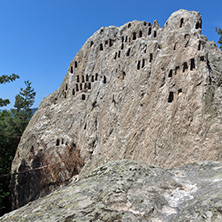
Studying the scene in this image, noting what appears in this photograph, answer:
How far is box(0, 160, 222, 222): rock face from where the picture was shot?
349 cm

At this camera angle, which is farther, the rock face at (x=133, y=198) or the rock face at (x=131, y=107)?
the rock face at (x=131, y=107)

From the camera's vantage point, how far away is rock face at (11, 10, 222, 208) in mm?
11320

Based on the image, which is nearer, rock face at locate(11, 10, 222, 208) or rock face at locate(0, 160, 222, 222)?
rock face at locate(0, 160, 222, 222)

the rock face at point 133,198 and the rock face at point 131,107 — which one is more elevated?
the rock face at point 131,107

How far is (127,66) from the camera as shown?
18.0 m

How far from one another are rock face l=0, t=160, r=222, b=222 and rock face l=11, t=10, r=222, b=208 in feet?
Answer: 19.6

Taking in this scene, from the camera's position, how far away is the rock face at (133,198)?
3.49 meters

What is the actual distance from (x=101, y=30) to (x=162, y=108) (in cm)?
1424

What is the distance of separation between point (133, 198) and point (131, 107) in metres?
11.7

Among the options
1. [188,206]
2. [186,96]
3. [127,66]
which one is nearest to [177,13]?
[127,66]

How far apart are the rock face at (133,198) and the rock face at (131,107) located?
598 cm

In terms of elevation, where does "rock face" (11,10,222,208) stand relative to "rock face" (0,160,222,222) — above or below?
above

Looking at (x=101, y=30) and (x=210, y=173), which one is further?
(x=101, y=30)

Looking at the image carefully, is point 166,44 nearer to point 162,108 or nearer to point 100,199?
point 162,108
